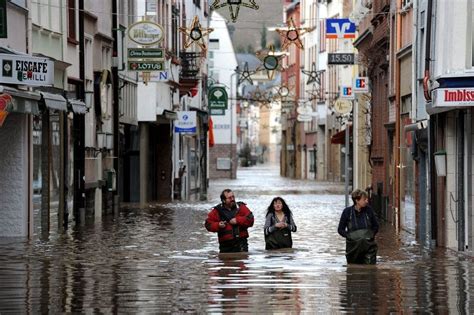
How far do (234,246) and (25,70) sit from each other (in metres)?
5.15

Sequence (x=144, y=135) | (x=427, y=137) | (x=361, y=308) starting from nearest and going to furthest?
1. (x=361, y=308)
2. (x=427, y=137)
3. (x=144, y=135)

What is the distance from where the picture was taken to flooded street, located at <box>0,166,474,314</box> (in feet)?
55.7

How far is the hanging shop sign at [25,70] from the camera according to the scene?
26766 mm

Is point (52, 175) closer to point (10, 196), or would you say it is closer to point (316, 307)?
point (10, 196)

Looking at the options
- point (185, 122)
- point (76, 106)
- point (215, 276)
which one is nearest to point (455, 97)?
point (215, 276)

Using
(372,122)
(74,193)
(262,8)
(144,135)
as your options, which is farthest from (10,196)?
(144,135)

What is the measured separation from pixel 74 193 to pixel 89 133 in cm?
457

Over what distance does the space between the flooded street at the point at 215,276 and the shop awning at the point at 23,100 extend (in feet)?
8.49

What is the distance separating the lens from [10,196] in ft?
103

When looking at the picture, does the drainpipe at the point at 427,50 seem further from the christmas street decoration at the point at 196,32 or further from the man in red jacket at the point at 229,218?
the christmas street decoration at the point at 196,32

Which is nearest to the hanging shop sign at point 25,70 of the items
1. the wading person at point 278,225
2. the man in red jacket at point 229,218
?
the man in red jacket at point 229,218

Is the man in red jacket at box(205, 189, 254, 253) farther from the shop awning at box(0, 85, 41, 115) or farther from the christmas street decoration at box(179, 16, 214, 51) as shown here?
the christmas street decoration at box(179, 16, 214, 51)

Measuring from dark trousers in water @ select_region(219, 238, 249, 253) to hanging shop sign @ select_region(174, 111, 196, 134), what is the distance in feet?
118

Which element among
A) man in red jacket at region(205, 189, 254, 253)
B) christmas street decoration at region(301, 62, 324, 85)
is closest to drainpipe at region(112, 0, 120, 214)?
man in red jacket at region(205, 189, 254, 253)
